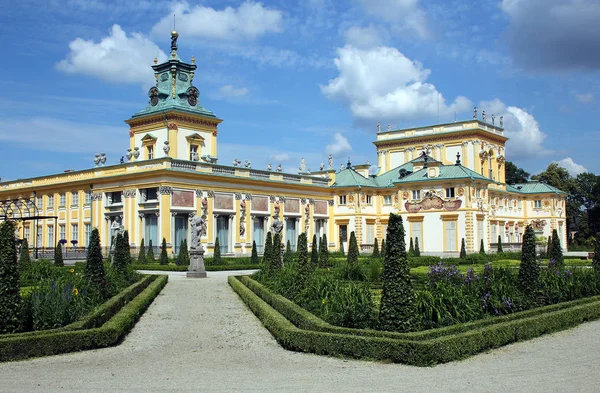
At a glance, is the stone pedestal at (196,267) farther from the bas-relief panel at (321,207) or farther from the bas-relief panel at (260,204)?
the bas-relief panel at (321,207)

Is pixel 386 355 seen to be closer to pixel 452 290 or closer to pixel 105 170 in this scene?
pixel 452 290

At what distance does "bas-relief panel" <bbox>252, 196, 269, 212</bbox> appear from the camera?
4819 centimetres

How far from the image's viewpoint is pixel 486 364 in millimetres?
11195

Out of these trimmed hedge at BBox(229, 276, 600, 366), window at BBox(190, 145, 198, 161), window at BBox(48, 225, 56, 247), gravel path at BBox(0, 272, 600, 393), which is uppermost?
window at BBox(190, 145, 198, 161)

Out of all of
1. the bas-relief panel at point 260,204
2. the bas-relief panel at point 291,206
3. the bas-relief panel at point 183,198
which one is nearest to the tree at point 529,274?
the bas-relief panel at point 183,198

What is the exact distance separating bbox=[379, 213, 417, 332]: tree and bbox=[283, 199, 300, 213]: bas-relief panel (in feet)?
126

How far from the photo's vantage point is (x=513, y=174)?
86.7 metres

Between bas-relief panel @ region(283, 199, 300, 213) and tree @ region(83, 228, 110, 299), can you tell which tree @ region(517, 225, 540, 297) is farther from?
bas-relief panel @ region(283, 199, 300, 213)

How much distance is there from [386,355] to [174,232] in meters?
32.5

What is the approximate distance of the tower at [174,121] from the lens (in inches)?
1965

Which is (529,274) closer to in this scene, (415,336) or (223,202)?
(415,336)

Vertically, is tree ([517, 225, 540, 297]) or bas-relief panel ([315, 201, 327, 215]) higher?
bas-relief panel ([315, 201, 327, 215])

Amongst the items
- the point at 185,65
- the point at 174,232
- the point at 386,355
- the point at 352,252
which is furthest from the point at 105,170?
the point at 386,355

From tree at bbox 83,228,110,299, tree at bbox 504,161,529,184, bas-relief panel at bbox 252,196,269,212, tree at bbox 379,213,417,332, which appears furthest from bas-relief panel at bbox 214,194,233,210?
tree at bbox 504,161,529,184
